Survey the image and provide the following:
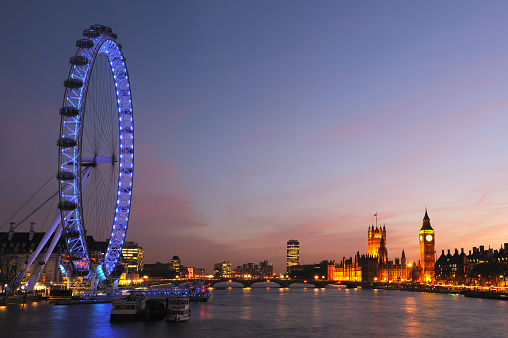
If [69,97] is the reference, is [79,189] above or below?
below

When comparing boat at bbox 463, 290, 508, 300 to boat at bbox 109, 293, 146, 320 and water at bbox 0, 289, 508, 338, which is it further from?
boat at bbox 109, 293, 146, 320

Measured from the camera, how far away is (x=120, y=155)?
9231 centimetres

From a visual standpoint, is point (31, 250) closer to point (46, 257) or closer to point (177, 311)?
point (46, 257)

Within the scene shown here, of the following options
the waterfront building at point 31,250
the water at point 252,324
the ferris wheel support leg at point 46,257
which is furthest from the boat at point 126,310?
the waterfront building at point 31,250

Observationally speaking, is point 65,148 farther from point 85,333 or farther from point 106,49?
point 85,333

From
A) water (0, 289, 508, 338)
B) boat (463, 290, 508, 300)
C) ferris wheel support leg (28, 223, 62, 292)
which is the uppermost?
ferris wheel support leg (28, 223, 62, 292)

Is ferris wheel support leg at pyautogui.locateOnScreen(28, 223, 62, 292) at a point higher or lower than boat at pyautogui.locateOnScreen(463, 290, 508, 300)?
higher

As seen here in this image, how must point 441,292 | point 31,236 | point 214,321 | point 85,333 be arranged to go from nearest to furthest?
1. point 85,333
2. point 214,321
3. point 31,236
4. point 441,292

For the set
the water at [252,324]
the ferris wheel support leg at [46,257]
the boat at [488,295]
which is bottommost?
the water at [252,324]

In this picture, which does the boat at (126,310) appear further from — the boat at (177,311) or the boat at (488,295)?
the boat at (488,295)

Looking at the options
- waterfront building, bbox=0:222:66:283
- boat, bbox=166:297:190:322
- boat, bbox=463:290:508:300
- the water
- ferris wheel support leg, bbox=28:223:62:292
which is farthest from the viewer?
boat, bbox=463:290:508:300

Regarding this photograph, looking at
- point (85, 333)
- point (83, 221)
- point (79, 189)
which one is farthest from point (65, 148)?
point (85, 333)

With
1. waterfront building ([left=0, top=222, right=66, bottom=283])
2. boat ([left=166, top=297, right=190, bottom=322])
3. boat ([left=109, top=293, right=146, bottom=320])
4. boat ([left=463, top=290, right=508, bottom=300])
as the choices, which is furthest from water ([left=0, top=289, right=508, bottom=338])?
boat ([left=463, top=290, right=508, bottom=300])

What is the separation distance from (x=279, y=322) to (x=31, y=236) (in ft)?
294
